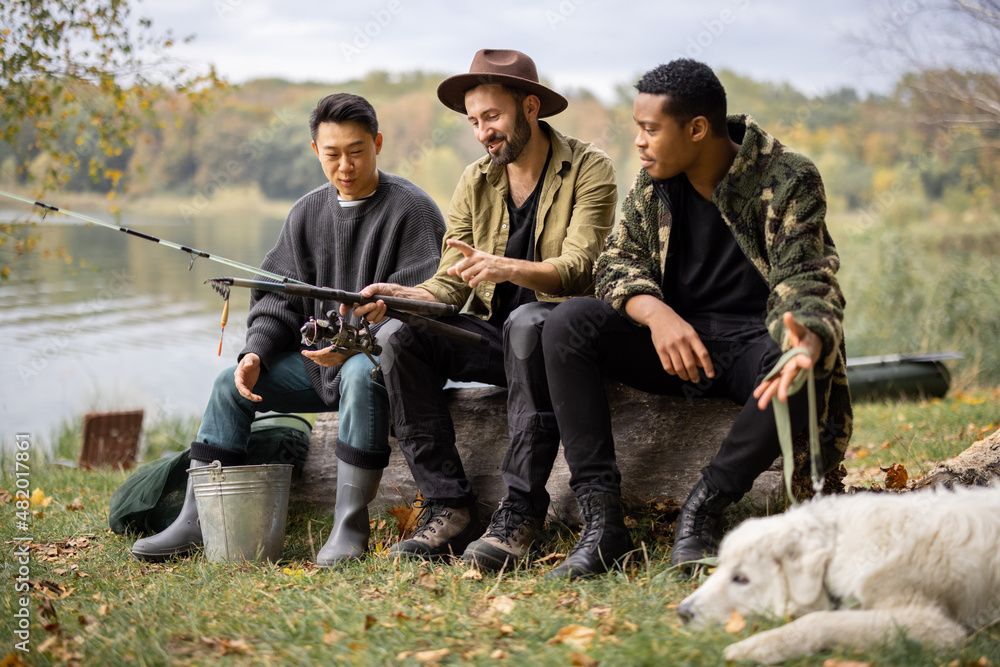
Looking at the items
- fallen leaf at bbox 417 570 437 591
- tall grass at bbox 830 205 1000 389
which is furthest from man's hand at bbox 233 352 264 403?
tall grass at bbox 830 205 1000 389

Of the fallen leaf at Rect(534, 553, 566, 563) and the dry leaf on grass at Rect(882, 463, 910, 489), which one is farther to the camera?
the dry leaf on grass at Rect(882, 463, 910, 489)

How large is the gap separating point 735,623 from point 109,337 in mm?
14965

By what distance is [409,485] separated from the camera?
4.15 metres

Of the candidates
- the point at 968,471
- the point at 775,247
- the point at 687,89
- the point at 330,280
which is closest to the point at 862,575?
the point at 775,247

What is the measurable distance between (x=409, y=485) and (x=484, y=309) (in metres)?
0.97

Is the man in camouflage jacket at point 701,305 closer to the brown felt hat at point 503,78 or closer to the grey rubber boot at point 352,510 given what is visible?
the brown felt hat at point 503,78

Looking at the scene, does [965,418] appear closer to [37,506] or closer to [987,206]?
[37,506]

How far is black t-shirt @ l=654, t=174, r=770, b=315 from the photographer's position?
3.32 m

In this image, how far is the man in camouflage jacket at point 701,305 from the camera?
292 cm

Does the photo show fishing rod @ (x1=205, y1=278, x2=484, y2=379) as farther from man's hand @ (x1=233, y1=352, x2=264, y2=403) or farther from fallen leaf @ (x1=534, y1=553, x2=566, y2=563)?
fallen leaf @ (x1=534, y1=553, x2=566, y2=563)

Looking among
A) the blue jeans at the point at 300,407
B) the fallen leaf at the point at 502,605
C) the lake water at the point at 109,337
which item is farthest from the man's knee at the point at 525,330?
the lake water at the point at 109,337

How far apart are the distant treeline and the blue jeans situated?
603 cm

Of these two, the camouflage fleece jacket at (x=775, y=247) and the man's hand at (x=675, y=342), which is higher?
the camouflage fleece jacket at (x=775, y=247)

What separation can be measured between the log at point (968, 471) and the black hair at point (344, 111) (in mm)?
3053
